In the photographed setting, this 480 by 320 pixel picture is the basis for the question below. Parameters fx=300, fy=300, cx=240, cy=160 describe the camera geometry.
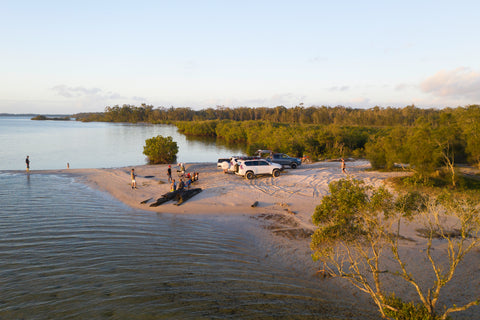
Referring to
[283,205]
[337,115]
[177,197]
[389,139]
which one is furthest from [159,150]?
[337,115]

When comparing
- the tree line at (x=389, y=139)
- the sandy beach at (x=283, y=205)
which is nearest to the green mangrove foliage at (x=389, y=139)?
the tree line at (x=389, y=139)

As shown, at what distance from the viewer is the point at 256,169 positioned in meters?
25.2

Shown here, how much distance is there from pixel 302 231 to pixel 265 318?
686 centimetres

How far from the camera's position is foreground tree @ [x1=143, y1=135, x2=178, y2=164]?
129 feet

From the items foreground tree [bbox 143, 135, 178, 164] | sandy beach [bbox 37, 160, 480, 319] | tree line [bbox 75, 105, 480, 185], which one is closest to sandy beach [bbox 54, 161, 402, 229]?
sandy beach [bbox 37, 160, 480, 319]

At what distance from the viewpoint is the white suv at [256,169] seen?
25.2 m

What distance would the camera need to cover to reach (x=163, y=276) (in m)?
10.0

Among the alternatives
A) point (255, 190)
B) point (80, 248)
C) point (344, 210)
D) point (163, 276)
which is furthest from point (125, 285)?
point (255, 190)

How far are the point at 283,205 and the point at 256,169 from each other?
730 cm

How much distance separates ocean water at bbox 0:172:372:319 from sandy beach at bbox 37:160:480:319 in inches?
42.2

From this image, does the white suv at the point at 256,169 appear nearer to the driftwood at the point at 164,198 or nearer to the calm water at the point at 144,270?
the driftwood at the point at 164,198

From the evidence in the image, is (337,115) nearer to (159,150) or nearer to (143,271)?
(159,150)

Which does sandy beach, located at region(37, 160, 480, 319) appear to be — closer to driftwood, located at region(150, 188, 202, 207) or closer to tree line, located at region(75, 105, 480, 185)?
driftwood, located at region(150, 188, 202, 207)

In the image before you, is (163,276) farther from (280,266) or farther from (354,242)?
(354,242)
